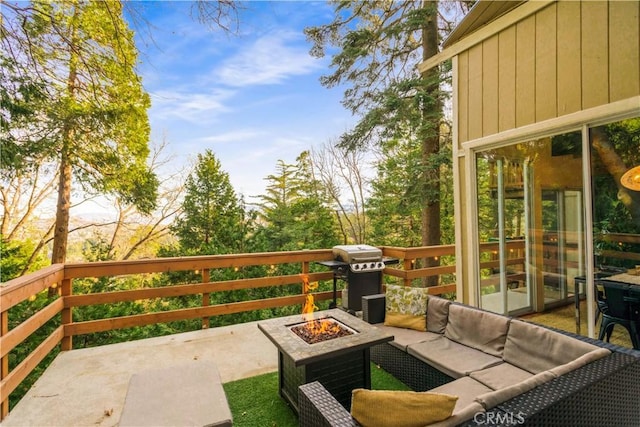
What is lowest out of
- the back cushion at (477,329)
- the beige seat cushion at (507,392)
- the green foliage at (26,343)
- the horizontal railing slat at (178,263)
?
the green foliage at (26,343)

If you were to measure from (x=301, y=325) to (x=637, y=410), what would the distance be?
198cm

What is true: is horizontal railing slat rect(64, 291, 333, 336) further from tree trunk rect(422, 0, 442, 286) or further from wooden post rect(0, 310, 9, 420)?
tree trunk rect(422, 0, 442, 286)

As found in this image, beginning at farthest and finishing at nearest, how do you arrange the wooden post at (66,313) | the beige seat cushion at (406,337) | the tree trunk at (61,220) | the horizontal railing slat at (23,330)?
the tree trunk at (61,220)
the wooden post at (66,313)
the beige seat cushion at (406,337)
the horizontal railing slat at (23,330)

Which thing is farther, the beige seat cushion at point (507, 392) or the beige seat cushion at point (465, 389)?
the beige seat cushion at point (465, 389)

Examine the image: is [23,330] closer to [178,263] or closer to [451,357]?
[178,263]

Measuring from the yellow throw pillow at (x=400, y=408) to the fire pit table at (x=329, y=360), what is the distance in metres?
0.76

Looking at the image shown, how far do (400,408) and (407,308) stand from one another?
6.37ft

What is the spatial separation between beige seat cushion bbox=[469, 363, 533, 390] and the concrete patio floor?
1702 mm

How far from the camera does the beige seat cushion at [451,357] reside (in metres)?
2.23

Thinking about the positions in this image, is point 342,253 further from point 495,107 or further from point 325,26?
point 325,26

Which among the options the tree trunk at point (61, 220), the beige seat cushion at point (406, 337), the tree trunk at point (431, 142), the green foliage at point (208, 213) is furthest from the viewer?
the green foliage at point (208, 213)

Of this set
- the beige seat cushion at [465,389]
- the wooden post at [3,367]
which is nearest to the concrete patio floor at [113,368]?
the wooden post at [3,367]

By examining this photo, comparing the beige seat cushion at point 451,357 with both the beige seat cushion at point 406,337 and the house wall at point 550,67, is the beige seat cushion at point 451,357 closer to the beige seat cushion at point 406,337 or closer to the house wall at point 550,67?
the beige seat cushion at point 406,337

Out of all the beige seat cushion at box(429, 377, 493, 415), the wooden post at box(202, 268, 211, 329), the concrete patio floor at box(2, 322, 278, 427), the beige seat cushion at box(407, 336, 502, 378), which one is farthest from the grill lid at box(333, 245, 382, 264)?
the beige seat cushion at box(429, 377, 493, 415)
